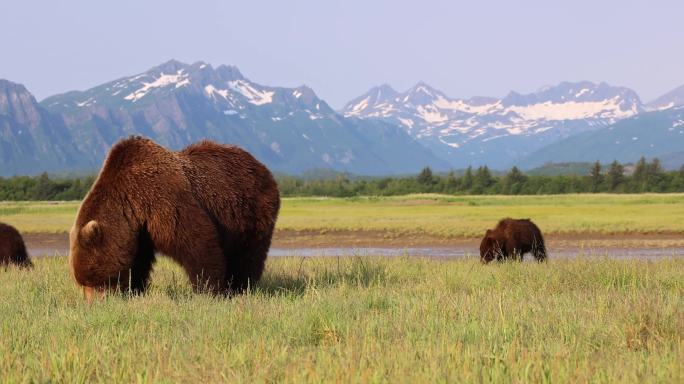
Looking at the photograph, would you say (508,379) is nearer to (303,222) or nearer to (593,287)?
(593,287)

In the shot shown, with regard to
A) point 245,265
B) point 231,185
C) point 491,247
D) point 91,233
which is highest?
point 231,185

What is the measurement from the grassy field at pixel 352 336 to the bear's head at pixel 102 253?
0.29 meters

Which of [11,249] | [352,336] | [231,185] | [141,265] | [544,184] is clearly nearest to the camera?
[352,336]

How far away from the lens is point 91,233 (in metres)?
8.19

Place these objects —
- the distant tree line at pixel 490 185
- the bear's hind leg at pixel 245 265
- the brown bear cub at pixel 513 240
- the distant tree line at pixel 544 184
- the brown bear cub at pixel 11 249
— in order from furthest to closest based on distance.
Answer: the distant tree line at pixel 544 184 → the distant tree line at pixel 490 185 → the brown bear cub at pixel 513 240 → the brown bear cub at pixel 11 249 → the bear's hind leg at pixel 245 265

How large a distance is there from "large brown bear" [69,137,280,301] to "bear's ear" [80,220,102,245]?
1 centimetres

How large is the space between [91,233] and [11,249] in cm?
996

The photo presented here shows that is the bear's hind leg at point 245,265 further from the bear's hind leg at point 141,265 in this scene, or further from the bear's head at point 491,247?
the bear's head at point 491,247

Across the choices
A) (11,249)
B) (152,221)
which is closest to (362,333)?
(152,221)

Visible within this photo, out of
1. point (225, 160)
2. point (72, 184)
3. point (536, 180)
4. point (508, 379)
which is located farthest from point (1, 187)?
point (508, 379)

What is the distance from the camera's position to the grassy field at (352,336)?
5.05 m

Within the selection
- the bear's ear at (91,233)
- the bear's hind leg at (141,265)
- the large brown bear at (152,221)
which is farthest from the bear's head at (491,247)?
the bear's ear at (91,233)

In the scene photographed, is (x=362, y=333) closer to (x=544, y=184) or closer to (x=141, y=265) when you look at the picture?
(x=141, y=265)

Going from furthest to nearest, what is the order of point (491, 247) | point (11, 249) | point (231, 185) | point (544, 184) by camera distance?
point (544, 184), point (491, 247), point (11, 249), point (231, 185)
